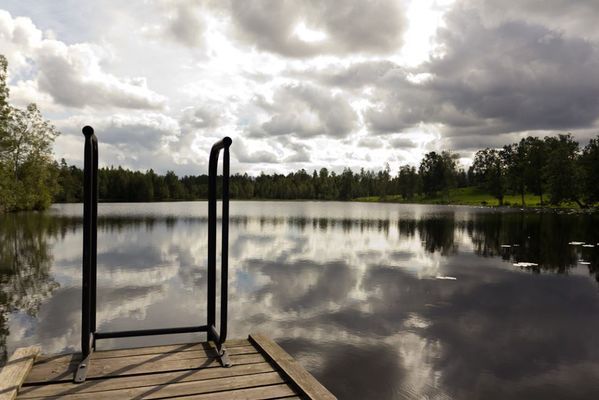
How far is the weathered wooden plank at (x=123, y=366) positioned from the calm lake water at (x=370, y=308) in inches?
127

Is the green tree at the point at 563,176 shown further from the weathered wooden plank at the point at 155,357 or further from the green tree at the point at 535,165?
the weathered wooden plank at the point at 155,357

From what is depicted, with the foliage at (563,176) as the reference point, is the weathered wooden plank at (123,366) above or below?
below

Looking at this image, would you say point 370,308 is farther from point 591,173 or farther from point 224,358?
point 591,173

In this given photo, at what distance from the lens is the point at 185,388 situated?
5039 mm

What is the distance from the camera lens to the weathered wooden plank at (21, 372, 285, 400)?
4832 millimetres

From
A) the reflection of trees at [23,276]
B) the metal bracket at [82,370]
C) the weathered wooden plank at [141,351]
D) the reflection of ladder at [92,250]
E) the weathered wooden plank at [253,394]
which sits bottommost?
the reflection of trees at [23,276]

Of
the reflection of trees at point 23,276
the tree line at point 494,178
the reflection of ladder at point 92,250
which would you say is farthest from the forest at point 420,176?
the reflection of ladder at point 92,250

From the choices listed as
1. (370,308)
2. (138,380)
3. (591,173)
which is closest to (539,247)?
(370,308)

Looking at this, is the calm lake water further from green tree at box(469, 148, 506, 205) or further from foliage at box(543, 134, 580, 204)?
green tree at box(469, 148, 506, 205)

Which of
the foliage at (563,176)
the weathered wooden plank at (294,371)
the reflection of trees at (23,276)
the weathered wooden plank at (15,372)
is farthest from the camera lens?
the foliage at (563,176)

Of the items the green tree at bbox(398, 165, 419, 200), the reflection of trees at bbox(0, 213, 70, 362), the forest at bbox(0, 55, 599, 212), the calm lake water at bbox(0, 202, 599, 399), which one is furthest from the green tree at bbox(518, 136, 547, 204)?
the reflection of trees at bbox(0, 213, 70, 362)

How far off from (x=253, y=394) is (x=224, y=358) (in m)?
1.11

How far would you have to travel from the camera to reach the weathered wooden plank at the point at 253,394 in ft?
15.9

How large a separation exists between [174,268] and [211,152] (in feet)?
51.1
